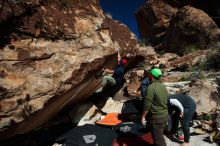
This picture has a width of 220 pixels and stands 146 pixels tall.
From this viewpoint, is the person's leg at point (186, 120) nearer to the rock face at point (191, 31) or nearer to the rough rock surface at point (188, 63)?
the rough rock surface at point (188, 63)

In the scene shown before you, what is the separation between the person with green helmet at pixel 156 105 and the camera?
422cm

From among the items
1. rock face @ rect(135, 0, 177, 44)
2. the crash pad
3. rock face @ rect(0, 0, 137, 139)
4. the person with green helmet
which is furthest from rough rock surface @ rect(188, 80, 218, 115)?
rock face @ rect(135, 0, 177, 44)

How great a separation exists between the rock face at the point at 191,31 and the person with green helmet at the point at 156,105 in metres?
8.87

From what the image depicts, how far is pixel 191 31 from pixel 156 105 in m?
9.73

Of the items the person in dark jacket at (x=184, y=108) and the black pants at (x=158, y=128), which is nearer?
the black pants at (x=158, y=128)

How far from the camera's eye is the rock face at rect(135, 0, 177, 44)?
59.6ft

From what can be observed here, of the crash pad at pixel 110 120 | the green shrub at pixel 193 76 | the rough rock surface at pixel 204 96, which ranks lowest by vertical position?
the crash pad at pixel 110 120

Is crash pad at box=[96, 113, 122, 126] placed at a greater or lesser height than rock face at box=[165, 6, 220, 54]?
lesser

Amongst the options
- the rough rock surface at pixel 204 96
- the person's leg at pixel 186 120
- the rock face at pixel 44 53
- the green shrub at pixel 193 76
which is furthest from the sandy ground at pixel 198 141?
the green shrub at pixel 193 76

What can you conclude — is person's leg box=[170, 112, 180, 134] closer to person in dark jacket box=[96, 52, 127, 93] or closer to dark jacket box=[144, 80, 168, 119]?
dark jacket box=[144, 80, 168, 119]

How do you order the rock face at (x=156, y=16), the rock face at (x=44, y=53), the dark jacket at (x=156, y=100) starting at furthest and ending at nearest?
the rock face at (x=156, y=16) < the dark jacket at (x=156, y=100) < the rock face at (x=44, y=53)

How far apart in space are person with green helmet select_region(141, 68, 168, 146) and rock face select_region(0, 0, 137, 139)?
50.8 inches

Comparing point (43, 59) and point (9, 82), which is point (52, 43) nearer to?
point (43, 59)

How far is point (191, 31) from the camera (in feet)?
43.0
